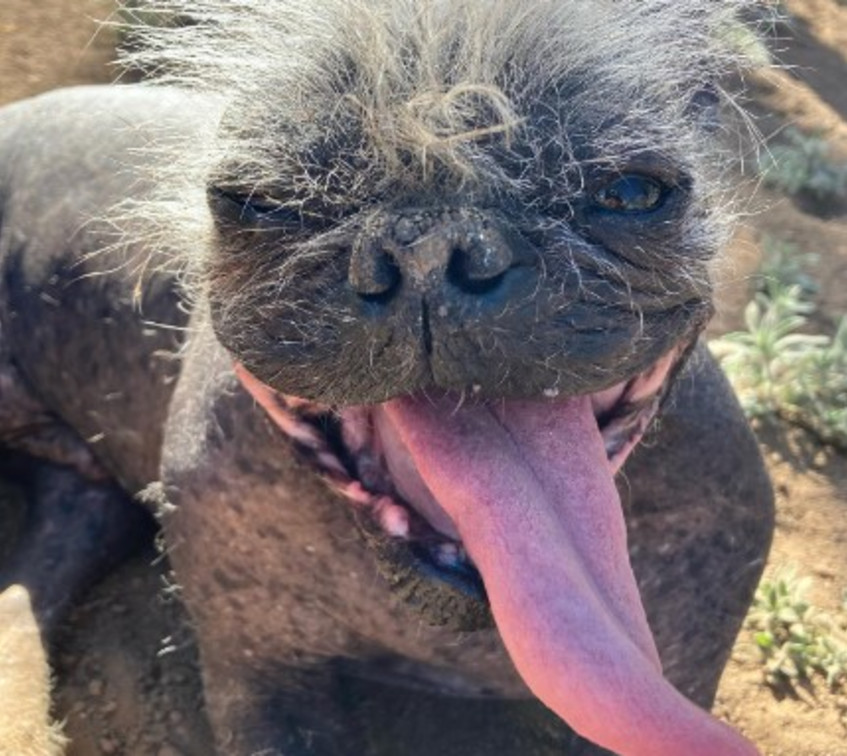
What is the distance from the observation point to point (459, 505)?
181 cm

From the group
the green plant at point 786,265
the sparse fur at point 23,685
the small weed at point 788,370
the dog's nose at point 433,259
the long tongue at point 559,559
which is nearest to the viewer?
the dog's nose at point 433,259

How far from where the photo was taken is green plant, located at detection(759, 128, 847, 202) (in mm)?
4387

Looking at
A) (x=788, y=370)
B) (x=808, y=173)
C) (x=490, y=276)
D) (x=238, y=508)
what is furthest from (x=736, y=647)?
(x=808, y=173)

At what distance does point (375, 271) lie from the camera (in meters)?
1.63

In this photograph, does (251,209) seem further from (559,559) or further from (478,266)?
(559,559)

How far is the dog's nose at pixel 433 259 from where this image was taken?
1.61m

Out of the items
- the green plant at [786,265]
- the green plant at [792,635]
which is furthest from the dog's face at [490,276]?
the green plant at [786,265]

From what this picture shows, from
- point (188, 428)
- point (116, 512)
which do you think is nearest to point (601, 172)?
point (188, 428)

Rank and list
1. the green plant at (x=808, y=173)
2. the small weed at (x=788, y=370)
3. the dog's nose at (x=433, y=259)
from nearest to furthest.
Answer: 1. the dog's nose at (x=433, y=259)
2. the small weed at (x=788, y=370)
3. the green plant at (x=808, y=173)

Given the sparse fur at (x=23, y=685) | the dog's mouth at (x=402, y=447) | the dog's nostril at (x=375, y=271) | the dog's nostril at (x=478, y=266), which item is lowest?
the sparse fur at (x=23, y=685)

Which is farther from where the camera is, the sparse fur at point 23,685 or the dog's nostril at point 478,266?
the sparse fur at point 23,685

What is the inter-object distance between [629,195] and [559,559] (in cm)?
42

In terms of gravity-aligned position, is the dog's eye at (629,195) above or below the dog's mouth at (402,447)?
above

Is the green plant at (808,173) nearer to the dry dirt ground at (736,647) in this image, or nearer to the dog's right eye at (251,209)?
the dry dirt ground at (736,647)
